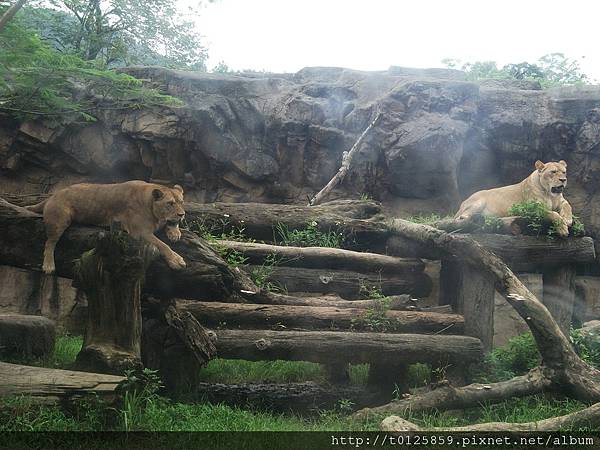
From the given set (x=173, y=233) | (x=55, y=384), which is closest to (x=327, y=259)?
(x=173, y=233)

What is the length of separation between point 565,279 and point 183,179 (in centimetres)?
679

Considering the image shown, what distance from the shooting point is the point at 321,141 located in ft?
39.4

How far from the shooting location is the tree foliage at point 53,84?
24.1 ft

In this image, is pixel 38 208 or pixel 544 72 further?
pixel 544 72

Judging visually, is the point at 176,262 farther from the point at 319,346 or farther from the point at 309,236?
the point at 309,236

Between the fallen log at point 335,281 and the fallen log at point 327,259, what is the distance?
0.33ft

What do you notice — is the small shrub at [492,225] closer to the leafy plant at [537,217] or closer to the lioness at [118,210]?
the leafy plant at [537,217]

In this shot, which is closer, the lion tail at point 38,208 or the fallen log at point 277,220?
the lion tail at point 38,208

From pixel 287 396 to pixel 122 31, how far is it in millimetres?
7533

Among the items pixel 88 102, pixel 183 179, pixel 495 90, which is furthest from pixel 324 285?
pixel 495 90

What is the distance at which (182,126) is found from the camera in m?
11.4

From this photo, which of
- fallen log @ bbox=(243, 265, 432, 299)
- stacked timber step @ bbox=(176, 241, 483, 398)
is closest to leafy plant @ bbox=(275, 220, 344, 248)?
fallen log @ bbox=(243, 265, 432, 299)

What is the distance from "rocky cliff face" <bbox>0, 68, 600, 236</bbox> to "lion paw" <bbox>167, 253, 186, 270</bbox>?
5.01 meters

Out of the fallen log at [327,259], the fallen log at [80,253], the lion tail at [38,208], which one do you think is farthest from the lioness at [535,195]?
the lion tail at [38,208]
